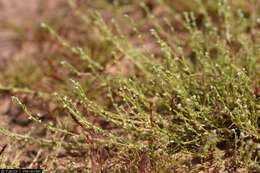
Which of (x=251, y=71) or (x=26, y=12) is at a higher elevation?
(x=26, y=12)

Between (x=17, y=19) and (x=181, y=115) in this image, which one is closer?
(x=181, y=115)

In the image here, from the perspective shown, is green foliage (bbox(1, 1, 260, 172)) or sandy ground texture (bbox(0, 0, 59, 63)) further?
sandy ground texture (bbox(0, 0, 59, 63))

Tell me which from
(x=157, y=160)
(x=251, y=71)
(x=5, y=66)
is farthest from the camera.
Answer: (x=5, y=66)

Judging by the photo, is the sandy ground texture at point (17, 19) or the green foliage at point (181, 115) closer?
the green foliage at point (181, 115)

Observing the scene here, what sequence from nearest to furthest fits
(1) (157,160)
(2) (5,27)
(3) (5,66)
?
(1) (157,160) → (3) (5,66) → (2) (5,27)

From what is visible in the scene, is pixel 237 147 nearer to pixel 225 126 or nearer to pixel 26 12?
pixel 225 126

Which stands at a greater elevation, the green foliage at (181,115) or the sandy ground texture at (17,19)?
the sandy ground texture at (17,19)

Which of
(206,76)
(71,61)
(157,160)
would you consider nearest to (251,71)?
(206,76)

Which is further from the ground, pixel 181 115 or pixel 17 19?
pixel 17 19

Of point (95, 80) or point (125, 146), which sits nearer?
point (125, 146)

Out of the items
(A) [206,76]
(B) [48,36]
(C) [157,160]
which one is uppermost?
(B) [48,36]

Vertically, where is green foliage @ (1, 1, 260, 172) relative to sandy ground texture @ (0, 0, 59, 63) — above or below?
below
